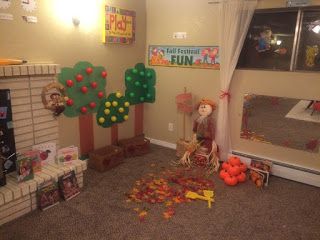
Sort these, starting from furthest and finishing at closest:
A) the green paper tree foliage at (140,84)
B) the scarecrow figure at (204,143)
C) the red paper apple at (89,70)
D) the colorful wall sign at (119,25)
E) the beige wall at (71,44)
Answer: the green paper tree foliage at (140,84) → the scarecrow figure at (204,143) → the colorful wall sign at (119,25) → the red paper apple at (89,70) → the beige wall at (71,44)

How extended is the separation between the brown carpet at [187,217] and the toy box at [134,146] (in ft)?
2.16

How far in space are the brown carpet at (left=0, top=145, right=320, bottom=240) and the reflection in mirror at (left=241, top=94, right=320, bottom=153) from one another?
0.48m

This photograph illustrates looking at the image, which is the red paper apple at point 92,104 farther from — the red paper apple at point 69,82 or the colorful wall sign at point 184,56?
the colorful wall sign at point 184,56

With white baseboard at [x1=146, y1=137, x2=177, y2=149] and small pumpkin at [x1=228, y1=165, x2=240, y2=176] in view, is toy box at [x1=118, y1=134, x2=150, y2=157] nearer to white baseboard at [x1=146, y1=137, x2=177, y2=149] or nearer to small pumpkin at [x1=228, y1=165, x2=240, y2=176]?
white baseboard at [x1=146, y1=137, x2=177, y2=149]

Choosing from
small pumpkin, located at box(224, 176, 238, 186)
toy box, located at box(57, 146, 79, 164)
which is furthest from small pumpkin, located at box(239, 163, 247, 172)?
toy box, located at box(57, 146, 79, 164)

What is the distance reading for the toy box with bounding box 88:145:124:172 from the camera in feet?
10.2

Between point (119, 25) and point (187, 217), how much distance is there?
2.30m

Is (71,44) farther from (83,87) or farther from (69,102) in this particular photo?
(69,102)

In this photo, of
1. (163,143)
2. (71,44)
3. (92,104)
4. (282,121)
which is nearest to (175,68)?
(163,143)

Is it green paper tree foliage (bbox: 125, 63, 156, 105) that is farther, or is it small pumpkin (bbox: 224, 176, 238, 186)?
green paper tree foliage (bbox: 125, 63, 156, 105)

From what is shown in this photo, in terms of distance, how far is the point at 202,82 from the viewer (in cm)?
345

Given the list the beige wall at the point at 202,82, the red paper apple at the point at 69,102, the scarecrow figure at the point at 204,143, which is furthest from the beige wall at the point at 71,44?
the scarecrow figure at the point at 204,143

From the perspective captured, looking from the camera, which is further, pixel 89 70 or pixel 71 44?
pixel 89 70

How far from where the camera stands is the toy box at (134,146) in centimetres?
352
